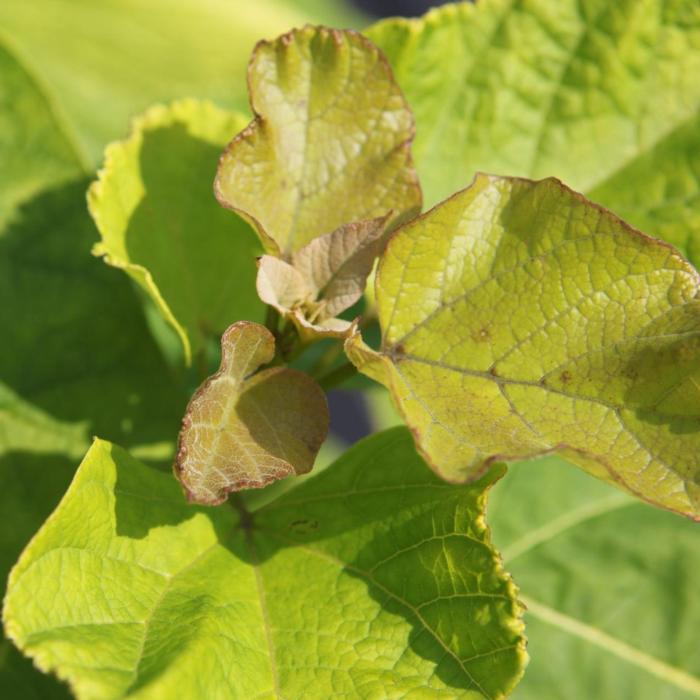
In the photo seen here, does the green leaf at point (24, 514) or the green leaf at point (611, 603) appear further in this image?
the green leaf at point (611, 603)

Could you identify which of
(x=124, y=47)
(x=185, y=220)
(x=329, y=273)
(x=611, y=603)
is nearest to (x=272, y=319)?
(x=329, y=273)

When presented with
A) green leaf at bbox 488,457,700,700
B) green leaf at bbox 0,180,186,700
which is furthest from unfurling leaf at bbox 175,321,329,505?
green leaf at bbox 488,457,700,700

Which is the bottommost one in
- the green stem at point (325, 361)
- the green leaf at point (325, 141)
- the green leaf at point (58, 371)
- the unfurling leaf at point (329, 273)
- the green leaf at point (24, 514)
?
the green leaf at point (24, 514)

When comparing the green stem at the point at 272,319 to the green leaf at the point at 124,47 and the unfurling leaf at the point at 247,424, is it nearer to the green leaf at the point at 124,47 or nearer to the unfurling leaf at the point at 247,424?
the unfurling leaf at the point at 247,424

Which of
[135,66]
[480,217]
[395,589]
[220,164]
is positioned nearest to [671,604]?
[395,589]

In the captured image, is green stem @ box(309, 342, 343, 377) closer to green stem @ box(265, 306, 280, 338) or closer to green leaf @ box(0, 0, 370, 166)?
green stem @ box(265, 306, 280, 338)

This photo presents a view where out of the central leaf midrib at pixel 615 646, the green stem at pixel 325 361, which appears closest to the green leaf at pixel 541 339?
the green stem at pixel 325 361
